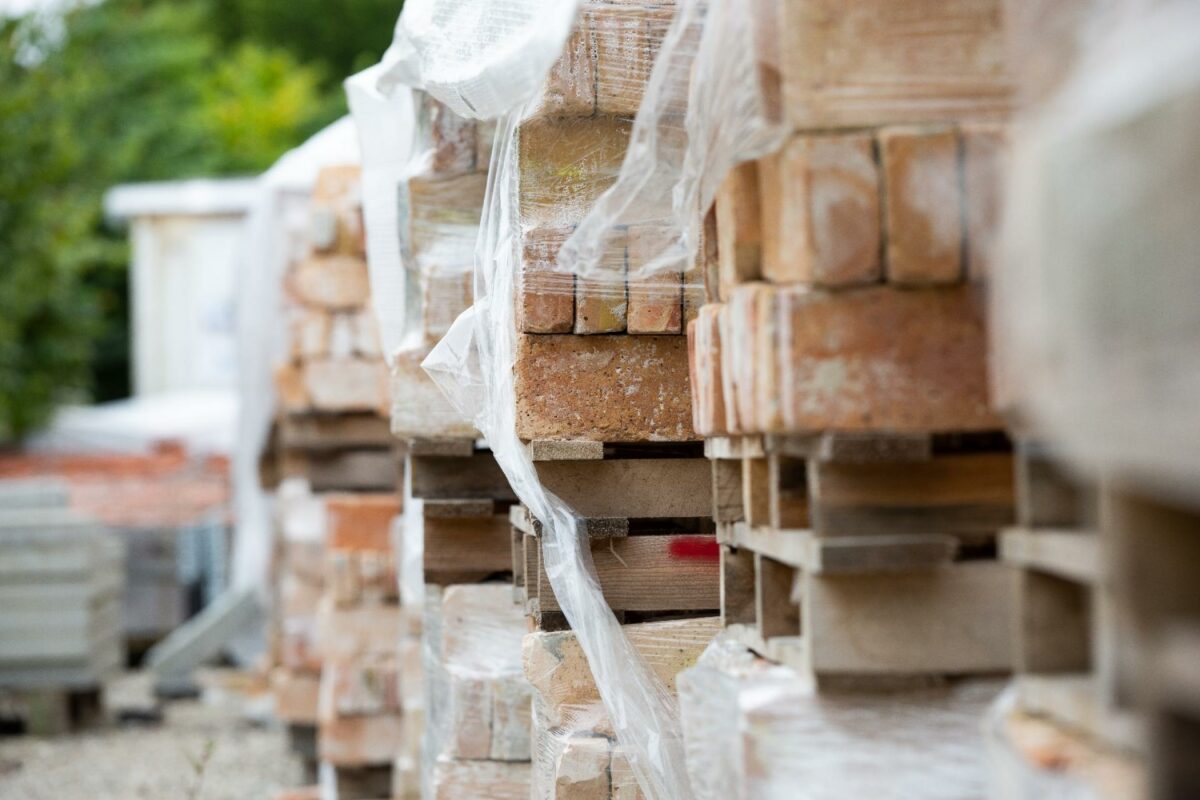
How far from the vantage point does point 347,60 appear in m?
31.6

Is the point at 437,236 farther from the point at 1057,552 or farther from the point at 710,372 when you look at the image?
the point at 1057,552

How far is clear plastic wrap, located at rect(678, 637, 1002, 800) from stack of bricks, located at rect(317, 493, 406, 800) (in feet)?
15.7

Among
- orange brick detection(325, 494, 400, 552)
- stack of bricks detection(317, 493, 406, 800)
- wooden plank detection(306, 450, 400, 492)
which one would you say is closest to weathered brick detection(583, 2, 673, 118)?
stack of bricks detection(317, 493, 406, 800)

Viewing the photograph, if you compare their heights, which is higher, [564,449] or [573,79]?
[573,79]

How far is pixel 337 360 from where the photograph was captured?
7887 millimetres

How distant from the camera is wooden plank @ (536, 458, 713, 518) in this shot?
148 inches

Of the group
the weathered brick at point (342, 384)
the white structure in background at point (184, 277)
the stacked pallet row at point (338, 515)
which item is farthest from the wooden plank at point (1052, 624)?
the white structure in background at point (184, 277)

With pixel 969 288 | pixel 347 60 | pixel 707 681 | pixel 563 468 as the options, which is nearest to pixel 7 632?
pixel 563 468

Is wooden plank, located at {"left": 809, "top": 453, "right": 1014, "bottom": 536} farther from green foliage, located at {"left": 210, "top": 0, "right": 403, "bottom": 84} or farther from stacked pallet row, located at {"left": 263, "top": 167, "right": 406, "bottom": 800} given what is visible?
green foliage, located at {"left": 210, "top": 0, "right": 403, "bottom": 84}

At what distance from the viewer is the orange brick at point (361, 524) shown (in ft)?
24.9

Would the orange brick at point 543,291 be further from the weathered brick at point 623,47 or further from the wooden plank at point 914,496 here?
the wooden plank at point 914,496

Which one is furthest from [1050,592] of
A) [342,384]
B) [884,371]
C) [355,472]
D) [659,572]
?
[355,472]

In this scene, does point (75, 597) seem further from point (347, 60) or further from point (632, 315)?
point (347, 60)

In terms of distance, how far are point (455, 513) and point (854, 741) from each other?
2.50m
